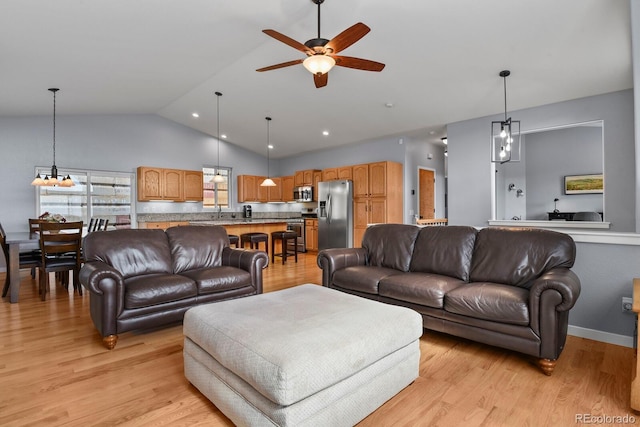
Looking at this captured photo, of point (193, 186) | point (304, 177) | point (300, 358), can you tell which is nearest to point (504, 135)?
point (300, 358)

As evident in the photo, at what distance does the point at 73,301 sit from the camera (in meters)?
4.00

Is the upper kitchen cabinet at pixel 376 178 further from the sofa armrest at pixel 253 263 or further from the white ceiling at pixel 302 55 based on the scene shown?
the sofa armrest at pixel 253 263

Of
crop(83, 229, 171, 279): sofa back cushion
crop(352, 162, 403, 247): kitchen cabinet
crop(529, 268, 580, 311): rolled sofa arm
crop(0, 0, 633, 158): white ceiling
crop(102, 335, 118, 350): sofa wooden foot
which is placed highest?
crop(0, 0, 633, 158): white ceiling

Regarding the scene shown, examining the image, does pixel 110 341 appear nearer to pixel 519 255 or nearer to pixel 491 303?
pixel 491 303

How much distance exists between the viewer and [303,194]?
342 inches

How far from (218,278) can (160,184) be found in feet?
16.8

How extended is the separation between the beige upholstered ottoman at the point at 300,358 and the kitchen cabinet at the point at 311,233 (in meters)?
6.18

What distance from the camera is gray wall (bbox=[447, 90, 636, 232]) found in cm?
432

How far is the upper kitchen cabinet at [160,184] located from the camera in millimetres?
7145

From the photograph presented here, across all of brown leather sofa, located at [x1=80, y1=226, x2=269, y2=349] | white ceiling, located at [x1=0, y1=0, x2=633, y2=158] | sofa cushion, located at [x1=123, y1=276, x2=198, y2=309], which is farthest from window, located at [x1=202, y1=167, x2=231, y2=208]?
sofa cushion, located at [x1=123, y1=276, x2=198, y2=309]

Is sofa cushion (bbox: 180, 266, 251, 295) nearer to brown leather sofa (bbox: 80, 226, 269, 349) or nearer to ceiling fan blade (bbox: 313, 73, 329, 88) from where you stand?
brown leather sofa (bbox: 80, 226, 269, 349)

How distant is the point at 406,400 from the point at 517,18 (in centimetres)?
372

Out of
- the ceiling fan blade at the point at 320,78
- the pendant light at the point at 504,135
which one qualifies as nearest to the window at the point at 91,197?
the ceiling fan blade at the point at 320,78

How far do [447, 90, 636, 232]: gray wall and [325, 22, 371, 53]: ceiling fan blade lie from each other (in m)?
3.74
